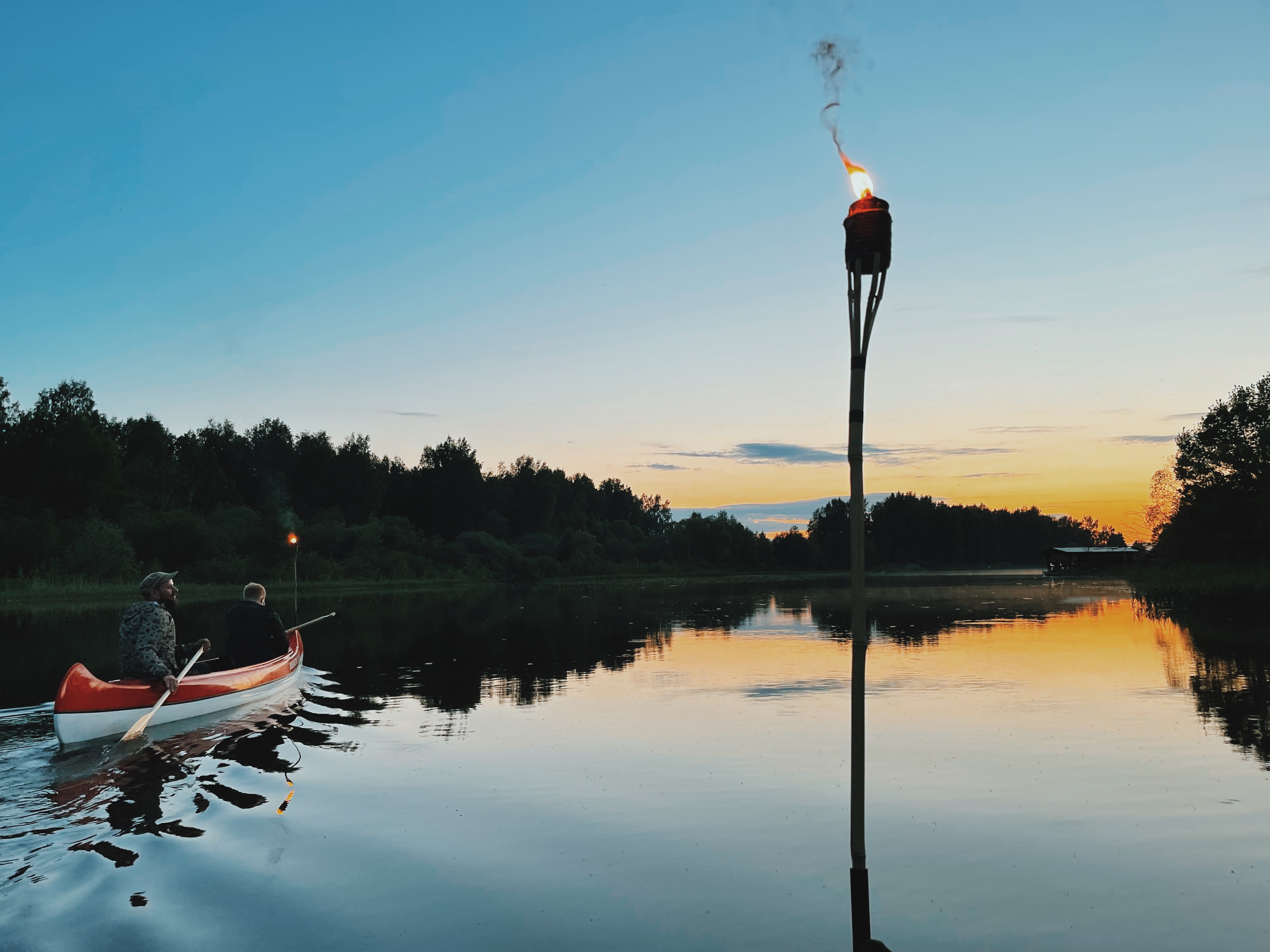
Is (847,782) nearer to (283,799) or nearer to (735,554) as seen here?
(283,799)

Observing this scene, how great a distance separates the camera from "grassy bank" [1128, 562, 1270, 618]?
4169 centimetres

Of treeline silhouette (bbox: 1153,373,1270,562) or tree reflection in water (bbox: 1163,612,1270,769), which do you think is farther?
treeline silhouette (bbox: 1153,373,1270,562)

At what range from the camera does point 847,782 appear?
35.7ft

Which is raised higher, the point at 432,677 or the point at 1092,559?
the point at 1092,559

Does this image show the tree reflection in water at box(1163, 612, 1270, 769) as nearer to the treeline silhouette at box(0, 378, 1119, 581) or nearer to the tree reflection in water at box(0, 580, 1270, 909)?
the tree reflection in water at box(0, 580, 1270, 909)

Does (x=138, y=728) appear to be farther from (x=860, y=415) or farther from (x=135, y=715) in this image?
(x=860, y=415)

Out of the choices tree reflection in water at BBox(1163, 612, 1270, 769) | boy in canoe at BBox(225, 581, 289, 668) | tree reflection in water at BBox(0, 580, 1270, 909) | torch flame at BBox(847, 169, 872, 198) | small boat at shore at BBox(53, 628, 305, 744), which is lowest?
tree reflection in water at BBox(0, 580, 1270, 909)

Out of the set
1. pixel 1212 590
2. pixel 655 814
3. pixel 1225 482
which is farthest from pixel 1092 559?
pixel 655 814

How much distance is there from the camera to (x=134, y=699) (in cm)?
1338

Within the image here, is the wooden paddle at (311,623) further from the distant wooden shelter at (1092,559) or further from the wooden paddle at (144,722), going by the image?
the distant wooden shelter at (1092,559)

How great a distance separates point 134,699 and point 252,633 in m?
4.55

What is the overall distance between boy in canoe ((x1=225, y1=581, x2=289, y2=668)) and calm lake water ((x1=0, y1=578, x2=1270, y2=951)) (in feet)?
4.31

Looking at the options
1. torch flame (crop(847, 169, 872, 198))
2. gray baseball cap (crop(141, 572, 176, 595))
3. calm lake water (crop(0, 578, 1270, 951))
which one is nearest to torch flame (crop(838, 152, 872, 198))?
torch flame (crop(847, 169, 872, 198))

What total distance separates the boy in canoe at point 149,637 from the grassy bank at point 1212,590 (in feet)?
126
